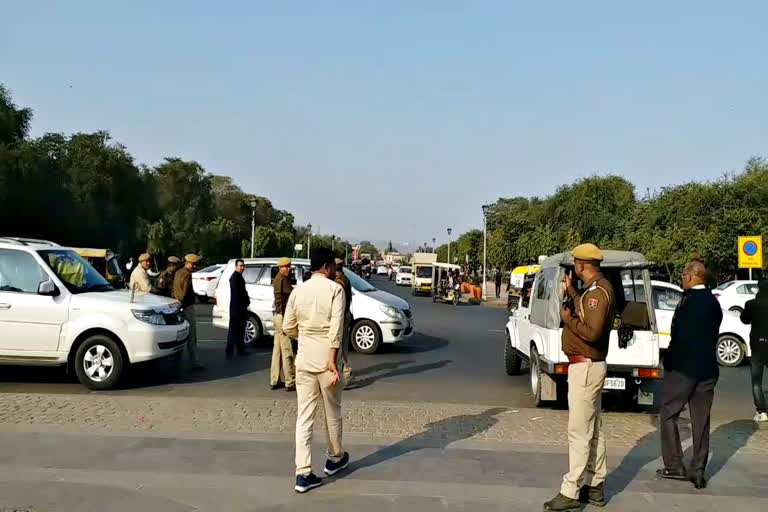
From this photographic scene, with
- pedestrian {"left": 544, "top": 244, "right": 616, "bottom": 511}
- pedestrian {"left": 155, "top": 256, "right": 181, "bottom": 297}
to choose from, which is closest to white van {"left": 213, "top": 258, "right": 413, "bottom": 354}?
pedestrian {"left": 155, "top": 256, "right": 181, "bottom": 297}

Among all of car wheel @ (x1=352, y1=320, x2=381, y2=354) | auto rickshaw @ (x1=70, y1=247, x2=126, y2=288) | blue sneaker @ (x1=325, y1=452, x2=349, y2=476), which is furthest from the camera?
auto rickshaw @ (x1=70, y1=247, x2=126, y2=288)

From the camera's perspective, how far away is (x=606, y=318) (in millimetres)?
5414

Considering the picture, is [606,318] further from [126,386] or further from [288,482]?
[126,386]

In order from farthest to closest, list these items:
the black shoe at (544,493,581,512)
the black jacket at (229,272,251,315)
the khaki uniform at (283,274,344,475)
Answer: the black jacket at (229,272,251,315), the khaki uniform at (283,274,344,475), the black shoe at (544,493,581,512)

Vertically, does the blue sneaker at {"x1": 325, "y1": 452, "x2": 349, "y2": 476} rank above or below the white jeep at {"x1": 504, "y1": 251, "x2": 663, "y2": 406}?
below

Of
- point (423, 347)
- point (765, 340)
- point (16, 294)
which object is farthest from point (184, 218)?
point (765, 340)

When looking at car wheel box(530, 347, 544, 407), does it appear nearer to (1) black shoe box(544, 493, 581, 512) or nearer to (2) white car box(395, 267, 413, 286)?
(1) black shoe box(544, 493, 581, 512)

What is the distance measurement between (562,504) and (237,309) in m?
9.07

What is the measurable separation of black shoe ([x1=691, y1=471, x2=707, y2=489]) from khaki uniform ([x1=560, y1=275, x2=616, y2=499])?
132 cm

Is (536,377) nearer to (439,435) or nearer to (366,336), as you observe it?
(439,435)

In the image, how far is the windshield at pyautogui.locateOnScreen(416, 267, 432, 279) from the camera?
48.7 metres

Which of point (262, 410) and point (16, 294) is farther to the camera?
point (16, 294)

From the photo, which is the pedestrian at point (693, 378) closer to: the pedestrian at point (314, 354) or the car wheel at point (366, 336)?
the pedestrian at point (314, 354)

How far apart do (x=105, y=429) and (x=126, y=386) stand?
310cm
